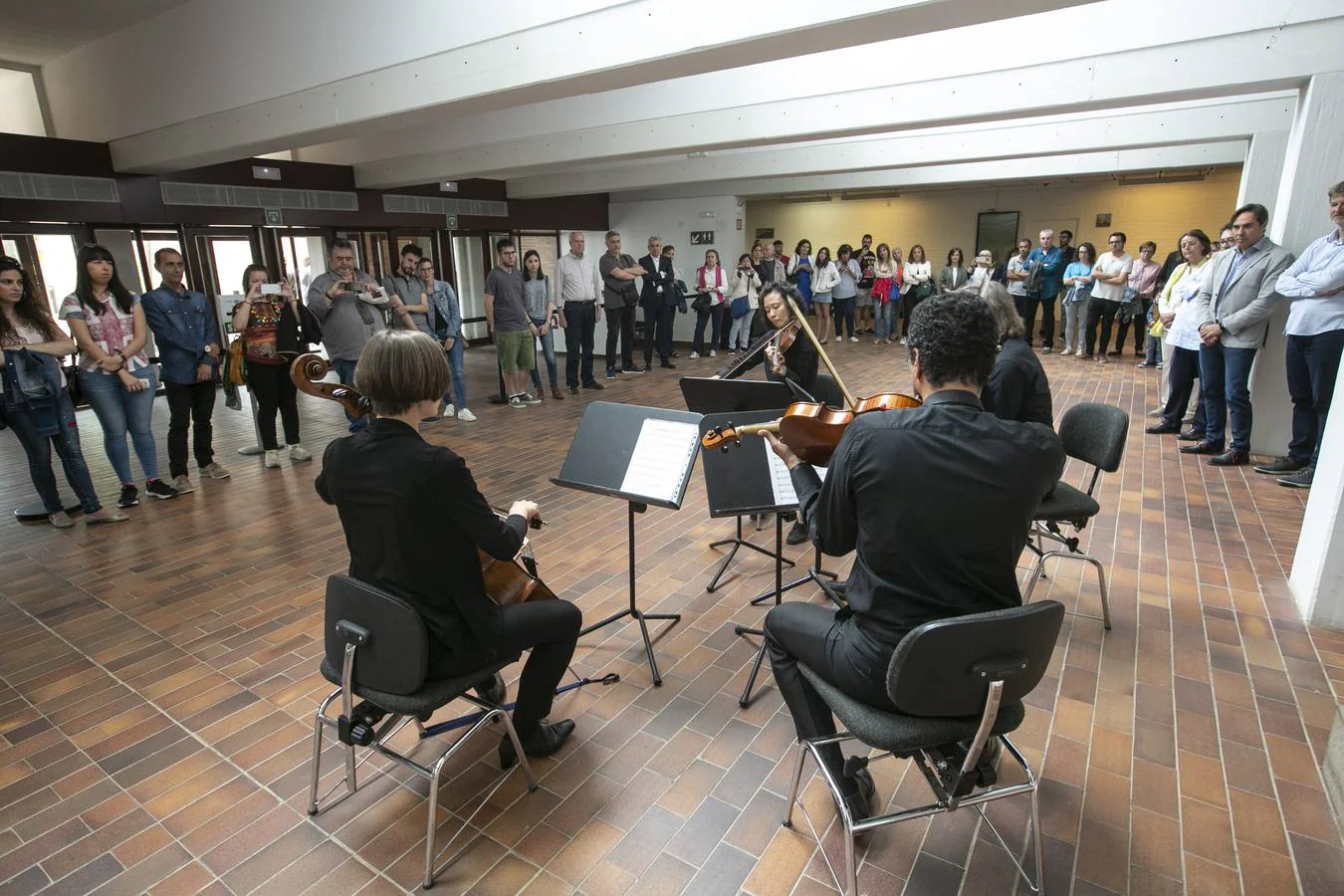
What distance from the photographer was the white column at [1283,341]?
10.1ft

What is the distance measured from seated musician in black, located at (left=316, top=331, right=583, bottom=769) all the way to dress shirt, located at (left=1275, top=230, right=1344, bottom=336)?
5288 millimetres

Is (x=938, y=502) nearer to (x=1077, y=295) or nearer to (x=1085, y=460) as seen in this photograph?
(x=1085, y=460)

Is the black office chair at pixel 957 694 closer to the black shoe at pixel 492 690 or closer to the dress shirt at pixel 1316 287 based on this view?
the black shoe at pixel 492 690

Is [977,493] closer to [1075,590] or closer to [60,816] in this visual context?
[1075,590]

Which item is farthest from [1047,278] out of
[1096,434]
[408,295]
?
[408,295]

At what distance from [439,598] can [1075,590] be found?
311 cm

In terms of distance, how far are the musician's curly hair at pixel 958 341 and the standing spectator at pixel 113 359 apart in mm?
5046

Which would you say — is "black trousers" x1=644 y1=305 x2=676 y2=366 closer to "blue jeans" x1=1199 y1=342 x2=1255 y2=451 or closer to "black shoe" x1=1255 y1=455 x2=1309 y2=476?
"blue jeans" x1=1199 y1=342 x2=1255 y2=451

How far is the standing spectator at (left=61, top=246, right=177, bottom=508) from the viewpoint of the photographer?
448 cm

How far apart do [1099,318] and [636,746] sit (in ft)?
34.2

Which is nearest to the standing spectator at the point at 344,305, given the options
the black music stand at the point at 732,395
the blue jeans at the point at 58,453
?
the blue jeans at the point at 58,453

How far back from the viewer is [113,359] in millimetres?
4547

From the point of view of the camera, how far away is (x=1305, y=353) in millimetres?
4801

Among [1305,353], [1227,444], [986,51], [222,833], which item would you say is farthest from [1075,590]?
[986,51]
